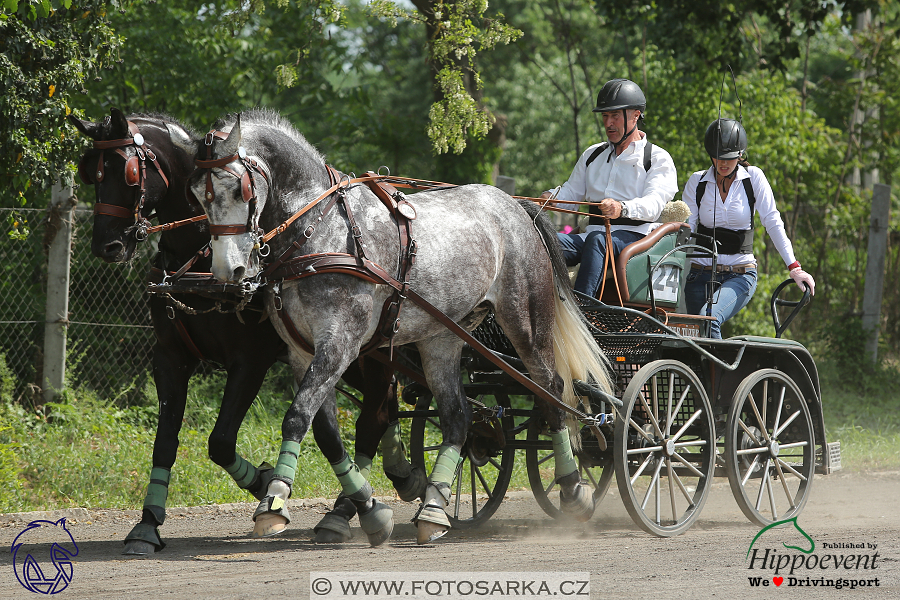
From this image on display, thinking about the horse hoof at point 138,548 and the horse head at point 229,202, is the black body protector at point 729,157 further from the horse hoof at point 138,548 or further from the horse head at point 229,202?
the horse hoof at point 138,548

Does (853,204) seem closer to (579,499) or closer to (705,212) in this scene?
(705,212)

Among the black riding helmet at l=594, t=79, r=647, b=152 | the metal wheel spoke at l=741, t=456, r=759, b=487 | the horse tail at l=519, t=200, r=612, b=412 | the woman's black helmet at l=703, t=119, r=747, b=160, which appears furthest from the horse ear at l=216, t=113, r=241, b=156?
the metal wheel spoke at l=741, t=456, r=759, b=487

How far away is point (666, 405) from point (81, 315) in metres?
4.82

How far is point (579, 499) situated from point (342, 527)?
1.41 meters

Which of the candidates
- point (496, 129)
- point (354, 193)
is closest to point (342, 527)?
point (354, 193)

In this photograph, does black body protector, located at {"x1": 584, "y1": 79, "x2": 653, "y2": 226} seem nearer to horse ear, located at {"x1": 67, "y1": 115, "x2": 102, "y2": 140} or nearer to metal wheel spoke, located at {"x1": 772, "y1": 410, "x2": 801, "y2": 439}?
metal wheel spoke, located at {"x1": 772, "y1": 410, "x2": 801, "y2": 439}

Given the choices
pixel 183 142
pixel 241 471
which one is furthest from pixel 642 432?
pixel 183 142

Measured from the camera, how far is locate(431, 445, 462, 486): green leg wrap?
4.87m

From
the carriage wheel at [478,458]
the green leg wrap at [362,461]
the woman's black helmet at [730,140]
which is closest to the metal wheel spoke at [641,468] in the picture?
the carriage wheel at [478,458]

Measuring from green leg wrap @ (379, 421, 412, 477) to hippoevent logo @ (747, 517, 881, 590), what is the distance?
209 cm

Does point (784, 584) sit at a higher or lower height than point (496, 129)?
lower

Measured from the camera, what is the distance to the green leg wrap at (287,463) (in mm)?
4156

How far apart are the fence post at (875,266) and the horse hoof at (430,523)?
7943 millimetres

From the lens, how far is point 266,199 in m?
4.36
